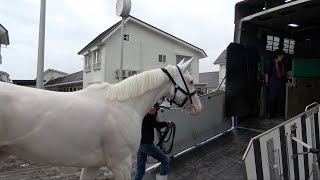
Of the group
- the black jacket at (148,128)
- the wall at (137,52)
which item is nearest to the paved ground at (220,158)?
the black jacket at (148,128)

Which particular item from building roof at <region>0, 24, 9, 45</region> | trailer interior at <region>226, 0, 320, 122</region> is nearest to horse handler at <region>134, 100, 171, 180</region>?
trailer interior at <region>226, 0, 320, 122</region>

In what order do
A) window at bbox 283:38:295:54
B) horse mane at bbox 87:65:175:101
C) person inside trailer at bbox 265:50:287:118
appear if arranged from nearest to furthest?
1. horse mane at bbox 87:65:175:101
2. person inside trailer at bbox 265:50:287:118
3. window at bbox 283:38:295:54

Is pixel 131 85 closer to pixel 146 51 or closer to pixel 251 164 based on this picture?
pixel 251 164

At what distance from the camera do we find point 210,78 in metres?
48.3

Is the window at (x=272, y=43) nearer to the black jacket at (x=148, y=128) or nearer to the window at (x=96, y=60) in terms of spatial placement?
the black jacket at (x=148, y=128)

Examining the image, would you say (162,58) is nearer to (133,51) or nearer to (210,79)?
(133,51)

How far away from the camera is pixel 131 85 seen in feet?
10.5

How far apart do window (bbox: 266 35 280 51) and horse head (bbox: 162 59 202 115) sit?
3743 mm

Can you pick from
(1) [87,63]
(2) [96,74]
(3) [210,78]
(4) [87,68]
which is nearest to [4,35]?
(2) [96,74]

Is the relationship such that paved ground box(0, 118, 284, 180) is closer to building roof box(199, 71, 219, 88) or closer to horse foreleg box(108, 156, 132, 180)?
horse foreleg box(108, 156, 132, 180)

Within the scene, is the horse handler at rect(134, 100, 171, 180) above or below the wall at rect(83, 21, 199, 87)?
below

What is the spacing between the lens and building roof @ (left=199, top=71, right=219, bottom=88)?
44.9 m

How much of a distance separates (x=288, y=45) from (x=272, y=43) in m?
0.60

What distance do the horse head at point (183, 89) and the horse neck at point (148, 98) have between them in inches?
2.9
